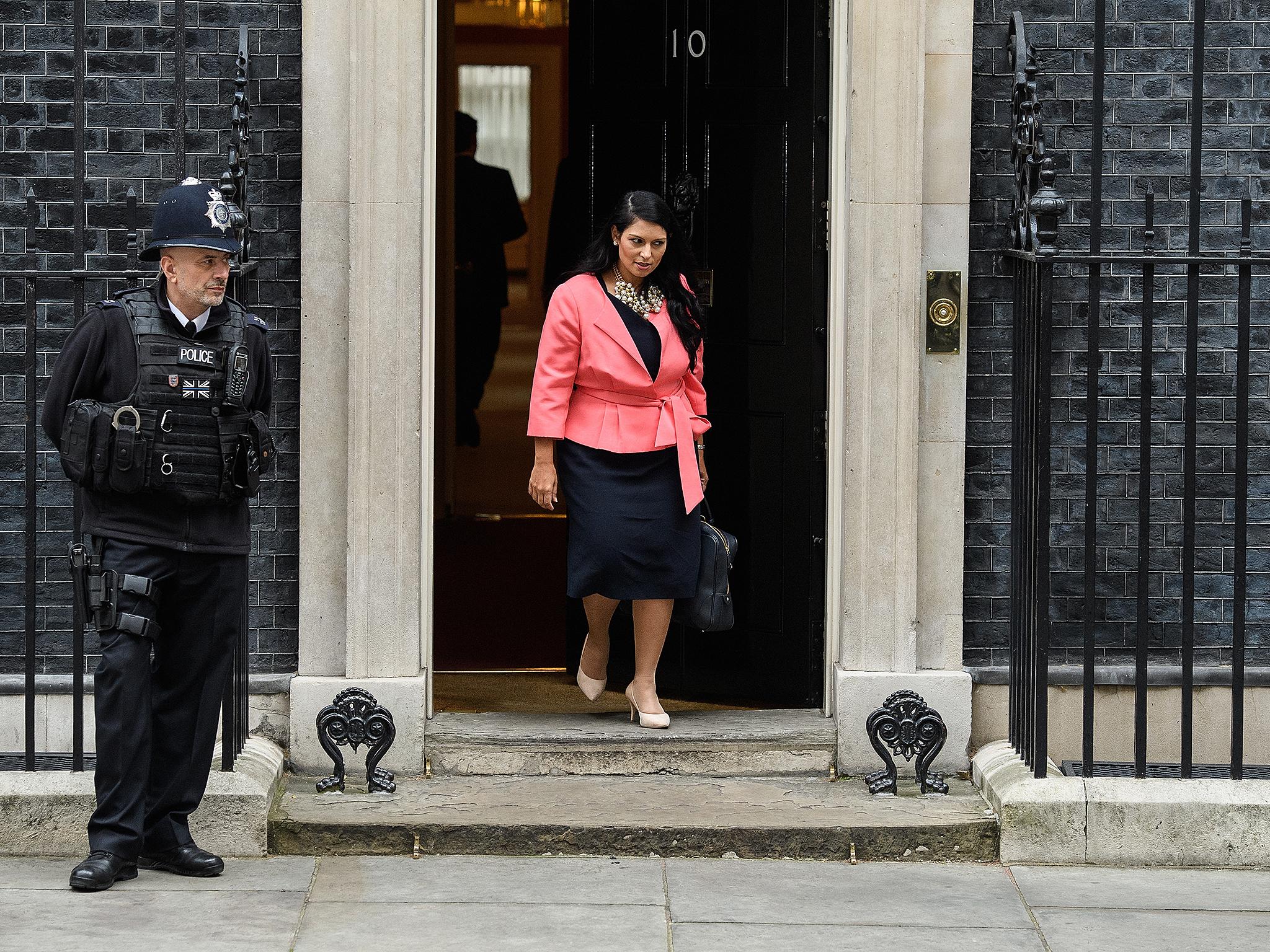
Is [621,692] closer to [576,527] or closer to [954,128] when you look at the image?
[576,527]

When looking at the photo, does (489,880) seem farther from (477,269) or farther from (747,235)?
(477,269)

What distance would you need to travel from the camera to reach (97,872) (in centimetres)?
500

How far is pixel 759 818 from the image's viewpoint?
5.68 m

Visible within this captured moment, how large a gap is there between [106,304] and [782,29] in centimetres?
283

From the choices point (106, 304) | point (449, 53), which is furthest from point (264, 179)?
point (449, 53)

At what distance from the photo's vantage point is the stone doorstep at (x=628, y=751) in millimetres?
6156

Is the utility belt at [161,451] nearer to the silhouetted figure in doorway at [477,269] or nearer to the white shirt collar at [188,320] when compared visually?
the white shirt collar at [188,320]

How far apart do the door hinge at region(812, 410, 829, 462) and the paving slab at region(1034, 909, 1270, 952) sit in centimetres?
208

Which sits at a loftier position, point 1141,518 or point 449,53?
point 449,53

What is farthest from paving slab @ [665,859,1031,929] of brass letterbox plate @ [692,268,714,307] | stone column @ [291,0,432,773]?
brass letterbox plate @ [692,268,714,307]

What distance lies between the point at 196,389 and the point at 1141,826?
3.08m

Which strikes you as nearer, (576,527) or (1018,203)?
(1018,203)

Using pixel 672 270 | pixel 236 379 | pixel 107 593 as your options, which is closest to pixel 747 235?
pixel 672 270

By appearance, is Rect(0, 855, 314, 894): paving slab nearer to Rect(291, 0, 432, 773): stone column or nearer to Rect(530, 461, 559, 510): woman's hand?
Rect(291, 0, 432, 773): stone column
